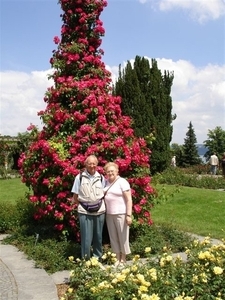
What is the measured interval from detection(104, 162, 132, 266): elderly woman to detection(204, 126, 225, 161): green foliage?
40087mm

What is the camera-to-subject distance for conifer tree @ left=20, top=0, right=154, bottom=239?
22.8 ft

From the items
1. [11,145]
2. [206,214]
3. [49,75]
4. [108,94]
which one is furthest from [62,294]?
[11,145]

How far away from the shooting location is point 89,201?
5.58m

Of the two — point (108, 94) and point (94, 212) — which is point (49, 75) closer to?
point (108, 94)

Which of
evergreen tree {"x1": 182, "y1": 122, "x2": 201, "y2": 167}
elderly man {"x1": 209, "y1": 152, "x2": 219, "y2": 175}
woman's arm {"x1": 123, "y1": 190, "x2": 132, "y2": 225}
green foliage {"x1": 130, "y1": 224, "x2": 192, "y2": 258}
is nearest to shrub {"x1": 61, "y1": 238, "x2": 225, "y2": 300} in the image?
woman's arm {"x1": 123, "y1": 190, "x2": 132, "y2": 225}

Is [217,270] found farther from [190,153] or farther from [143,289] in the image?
[190,153]

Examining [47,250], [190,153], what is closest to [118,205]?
[47,250]

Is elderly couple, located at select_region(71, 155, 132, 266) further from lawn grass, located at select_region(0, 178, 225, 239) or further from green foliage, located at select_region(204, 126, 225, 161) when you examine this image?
green foliage, located at select_region(204, 126, 225, 161)

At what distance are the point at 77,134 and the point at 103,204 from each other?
1.83m

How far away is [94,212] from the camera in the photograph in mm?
5621

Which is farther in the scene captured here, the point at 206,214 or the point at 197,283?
the point at 206,214

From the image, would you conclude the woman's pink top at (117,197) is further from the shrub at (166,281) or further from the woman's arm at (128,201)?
the shrub at (166,281)

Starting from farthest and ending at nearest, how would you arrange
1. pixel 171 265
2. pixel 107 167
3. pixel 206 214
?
pixel 206 214 → pixel 107 167 → pixel 171 265

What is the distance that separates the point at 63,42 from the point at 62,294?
5.19 m
